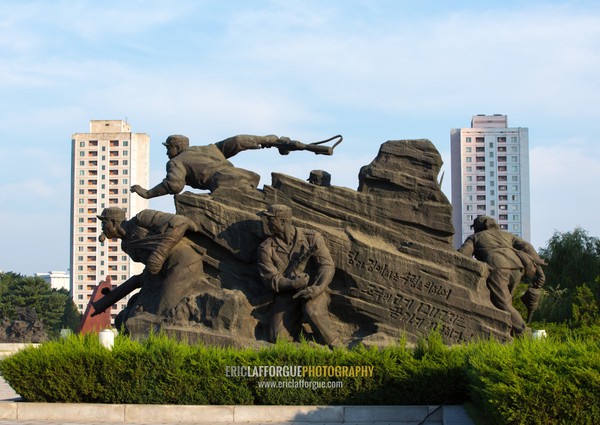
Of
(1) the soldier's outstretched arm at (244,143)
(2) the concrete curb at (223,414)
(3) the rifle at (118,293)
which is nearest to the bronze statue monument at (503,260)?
(2) the concrete curb at (223,414)

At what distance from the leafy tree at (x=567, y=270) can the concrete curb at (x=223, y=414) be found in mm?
17221

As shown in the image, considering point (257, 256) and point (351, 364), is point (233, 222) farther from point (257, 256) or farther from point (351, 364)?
point (351, 364)

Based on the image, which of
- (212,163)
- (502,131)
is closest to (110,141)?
(502,131)

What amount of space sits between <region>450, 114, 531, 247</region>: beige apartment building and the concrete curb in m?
49.5

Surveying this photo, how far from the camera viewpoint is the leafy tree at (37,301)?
1716 inches

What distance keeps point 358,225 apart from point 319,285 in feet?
3.59

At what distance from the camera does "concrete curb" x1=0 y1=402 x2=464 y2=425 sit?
849cm

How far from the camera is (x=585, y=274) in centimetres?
2748

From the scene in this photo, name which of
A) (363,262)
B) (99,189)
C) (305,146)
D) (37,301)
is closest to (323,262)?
(363,262)

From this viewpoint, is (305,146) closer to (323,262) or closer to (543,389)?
(323,262)

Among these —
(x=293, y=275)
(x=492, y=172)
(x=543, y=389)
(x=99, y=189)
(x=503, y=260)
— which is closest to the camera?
(x=543, y=389)

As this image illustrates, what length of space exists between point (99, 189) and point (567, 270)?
3736 cm

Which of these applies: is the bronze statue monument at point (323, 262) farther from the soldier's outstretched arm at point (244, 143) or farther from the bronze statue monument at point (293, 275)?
the soldier's outstretched arm at point (244, 143)

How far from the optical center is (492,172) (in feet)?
190
